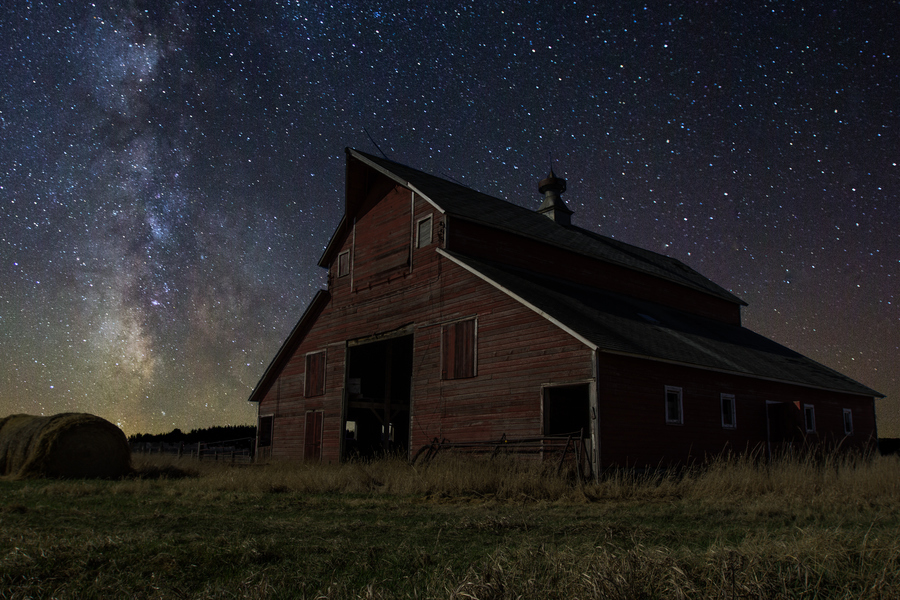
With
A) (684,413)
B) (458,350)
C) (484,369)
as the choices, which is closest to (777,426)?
(684,413)

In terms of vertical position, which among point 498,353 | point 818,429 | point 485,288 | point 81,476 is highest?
point 485,288

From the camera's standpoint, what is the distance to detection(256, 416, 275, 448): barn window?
29.4 metres

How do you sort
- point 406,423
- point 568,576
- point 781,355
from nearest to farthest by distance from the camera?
point 568,576, point 781,355, point 406,423

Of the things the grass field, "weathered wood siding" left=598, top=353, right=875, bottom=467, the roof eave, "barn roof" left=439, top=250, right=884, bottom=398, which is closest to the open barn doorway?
the roof eave

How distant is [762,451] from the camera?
71.5 ft

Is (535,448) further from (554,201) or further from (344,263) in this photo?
(554,201)

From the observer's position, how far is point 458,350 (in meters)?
20.5

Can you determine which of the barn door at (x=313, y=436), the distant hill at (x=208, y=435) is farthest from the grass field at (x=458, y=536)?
the distant hill at (x=208, y=435)

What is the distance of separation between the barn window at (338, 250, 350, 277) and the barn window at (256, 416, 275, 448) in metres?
7.38

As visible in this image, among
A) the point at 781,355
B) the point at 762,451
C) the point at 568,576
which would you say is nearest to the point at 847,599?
the point at 568,576

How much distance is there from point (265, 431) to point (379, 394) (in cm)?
524

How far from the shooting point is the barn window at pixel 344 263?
88.4 ft

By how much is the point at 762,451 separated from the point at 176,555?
789 inches

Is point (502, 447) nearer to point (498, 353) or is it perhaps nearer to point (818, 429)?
point (498, 353)
